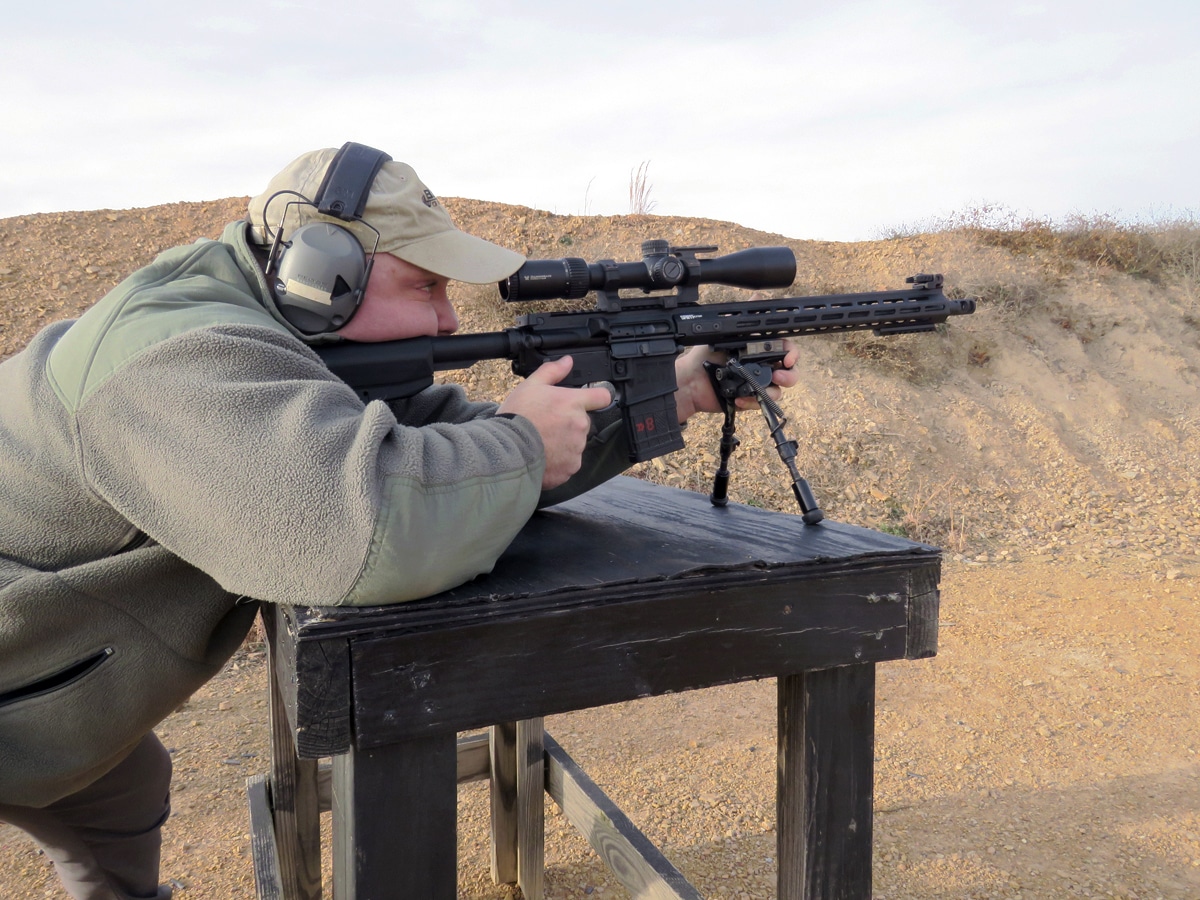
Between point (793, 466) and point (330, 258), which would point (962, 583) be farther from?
point (330, 258)

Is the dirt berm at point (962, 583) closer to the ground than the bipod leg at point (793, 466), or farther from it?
closer to the ground

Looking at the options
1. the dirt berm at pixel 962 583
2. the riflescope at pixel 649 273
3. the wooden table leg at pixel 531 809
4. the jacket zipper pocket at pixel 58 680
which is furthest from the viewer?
the dirt berm at pixel 962 583

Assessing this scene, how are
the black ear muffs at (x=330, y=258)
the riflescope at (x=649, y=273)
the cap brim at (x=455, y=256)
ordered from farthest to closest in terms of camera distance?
1. the riflescope at (x=649, y=273)
2. the cap brim at (x=455, y=256)
3. the black ear muffs at (x=330, y=258)

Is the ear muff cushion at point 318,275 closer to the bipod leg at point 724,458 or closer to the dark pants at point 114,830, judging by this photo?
the bipod leg at point 724,458

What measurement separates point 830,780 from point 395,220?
133cm

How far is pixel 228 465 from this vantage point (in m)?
1.11

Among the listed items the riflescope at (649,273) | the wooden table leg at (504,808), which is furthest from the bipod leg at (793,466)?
the wooden table leg at (504,808)

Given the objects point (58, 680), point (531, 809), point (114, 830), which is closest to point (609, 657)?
point (58, 680)

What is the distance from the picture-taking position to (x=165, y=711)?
60.1 inches

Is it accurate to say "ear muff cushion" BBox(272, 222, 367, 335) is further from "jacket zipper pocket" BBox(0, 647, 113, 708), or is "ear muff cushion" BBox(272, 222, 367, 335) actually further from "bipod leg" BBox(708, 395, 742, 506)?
"bipod leg" BBox(708, 395, 742, 506)

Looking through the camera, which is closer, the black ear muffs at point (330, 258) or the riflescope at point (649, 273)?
the black ear muffs at point (330, 258)

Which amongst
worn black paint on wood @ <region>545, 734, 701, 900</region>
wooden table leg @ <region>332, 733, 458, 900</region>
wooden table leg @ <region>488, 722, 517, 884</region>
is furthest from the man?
wooden table leg @ <region>488, 722, 517, 884</region>

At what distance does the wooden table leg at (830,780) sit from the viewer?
1528 millimetres

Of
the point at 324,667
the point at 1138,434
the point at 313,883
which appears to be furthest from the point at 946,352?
the point at 324,667
